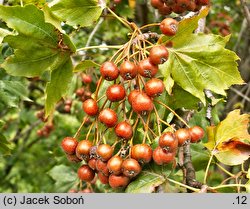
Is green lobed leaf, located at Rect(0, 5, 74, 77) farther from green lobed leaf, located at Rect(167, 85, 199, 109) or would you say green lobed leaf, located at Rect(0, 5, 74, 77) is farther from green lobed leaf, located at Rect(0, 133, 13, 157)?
green lobed leaf, located at Rect(0, 133, 13, 157)

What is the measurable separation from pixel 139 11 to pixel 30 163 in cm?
314

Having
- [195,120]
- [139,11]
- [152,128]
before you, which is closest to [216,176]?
[139,11]

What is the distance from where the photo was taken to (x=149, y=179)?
1.96 meters

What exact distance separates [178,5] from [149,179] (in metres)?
0.80

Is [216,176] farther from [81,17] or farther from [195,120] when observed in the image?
[81,17]

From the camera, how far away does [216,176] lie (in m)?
4.85

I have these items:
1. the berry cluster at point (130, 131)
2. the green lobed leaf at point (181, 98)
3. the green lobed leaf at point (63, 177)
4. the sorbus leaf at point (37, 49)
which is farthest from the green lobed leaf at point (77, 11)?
the green lobed leaf at point (63, 177)

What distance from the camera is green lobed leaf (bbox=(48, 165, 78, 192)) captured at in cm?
398

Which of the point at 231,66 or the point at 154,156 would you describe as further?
the point at 231,66

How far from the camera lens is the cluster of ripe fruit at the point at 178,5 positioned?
2.20m

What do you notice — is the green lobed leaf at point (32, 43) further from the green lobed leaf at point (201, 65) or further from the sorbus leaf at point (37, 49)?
the green lobed leaf at point (201, 65)

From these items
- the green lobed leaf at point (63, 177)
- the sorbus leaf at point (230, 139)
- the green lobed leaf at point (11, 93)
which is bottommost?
the green lobed leaf at point (63, 177)

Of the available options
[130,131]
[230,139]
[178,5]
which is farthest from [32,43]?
[230,139]

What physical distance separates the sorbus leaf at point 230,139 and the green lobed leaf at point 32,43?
0.77m
